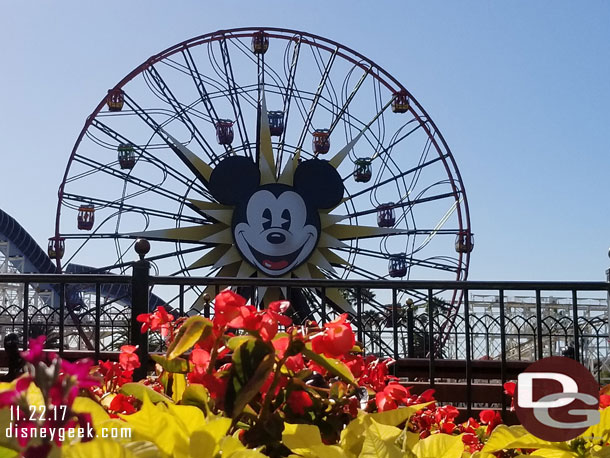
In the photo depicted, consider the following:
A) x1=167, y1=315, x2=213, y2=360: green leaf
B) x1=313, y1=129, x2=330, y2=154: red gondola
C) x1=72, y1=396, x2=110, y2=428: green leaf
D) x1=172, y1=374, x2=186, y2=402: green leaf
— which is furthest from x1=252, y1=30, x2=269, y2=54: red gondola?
x1=72, y1=396, x2=110, y2=428: green leaf

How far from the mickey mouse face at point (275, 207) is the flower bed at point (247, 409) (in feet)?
42.6

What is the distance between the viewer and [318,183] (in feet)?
49.2

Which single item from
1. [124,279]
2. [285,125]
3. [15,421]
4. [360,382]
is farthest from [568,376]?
[285,125]

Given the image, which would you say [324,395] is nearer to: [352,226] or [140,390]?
[140,390]

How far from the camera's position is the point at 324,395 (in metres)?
1.25

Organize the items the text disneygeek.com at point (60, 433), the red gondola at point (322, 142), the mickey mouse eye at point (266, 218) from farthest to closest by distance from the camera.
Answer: the red gondola at point (322, 142) → the mickey mouse eye at point (266, 218) → the text disneygeek.com at point (60, 433)

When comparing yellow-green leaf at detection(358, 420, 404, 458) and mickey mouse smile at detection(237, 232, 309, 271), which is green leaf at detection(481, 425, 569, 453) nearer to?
yellow-green leaf at detection(358, 420, 404, 458)

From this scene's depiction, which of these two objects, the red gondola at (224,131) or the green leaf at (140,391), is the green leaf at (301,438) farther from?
the red gondola at (224,131)

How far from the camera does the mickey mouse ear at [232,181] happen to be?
14.5 m

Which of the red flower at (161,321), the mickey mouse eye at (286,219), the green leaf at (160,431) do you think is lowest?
the green leaf at (160,431)

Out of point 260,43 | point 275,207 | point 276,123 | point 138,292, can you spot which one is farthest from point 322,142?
point 138,292

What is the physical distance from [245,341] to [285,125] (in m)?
14.6

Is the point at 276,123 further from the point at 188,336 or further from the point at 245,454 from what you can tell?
the point at 245,454

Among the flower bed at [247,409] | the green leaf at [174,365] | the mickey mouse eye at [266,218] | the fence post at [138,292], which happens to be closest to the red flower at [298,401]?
the flower bed at [247,409]
